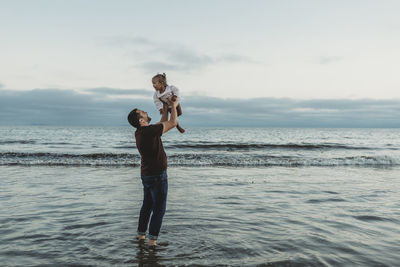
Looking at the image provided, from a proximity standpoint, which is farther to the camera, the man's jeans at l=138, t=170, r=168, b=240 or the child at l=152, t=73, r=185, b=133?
the man's jeans at l=138, t=170, r=168, b=240

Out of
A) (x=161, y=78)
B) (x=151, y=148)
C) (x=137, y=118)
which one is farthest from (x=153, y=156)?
(x=161, y=78)

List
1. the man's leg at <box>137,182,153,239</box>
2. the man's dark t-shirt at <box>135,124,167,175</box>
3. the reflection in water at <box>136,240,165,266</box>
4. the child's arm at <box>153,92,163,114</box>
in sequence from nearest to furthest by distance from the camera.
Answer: the reflection in water at <box>136,240,165,266</box> < the man's dark t-shirt at <box>135,124,167,175</box> < the child's arm at <box>153,92,163,114</box> < the man's leg at <box>137,182,153,239</box>

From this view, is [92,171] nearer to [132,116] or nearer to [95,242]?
[95,242]

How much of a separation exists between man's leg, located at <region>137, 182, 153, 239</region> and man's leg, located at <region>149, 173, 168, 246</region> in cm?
18

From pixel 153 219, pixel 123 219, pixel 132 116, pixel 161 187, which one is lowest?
pixel 123 219

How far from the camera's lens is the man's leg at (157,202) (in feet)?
15.0

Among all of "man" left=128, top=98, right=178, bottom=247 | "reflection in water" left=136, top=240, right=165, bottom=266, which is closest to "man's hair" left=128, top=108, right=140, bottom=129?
"man" left=128, top=98, right=178, bottom=247

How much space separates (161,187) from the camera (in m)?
4.56

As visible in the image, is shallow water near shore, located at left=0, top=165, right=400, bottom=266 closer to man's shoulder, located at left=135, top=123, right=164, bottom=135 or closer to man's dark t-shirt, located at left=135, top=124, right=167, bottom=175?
man's dark t-shirt, located at left=135, top=124, right=167, bottom=175

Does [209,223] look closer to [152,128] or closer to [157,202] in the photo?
[157,202]

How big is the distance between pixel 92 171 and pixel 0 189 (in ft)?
14.7

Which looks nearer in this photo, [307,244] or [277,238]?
[307,244]

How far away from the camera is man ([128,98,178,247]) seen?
4.24m

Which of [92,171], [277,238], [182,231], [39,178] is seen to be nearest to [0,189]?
[39,178]
